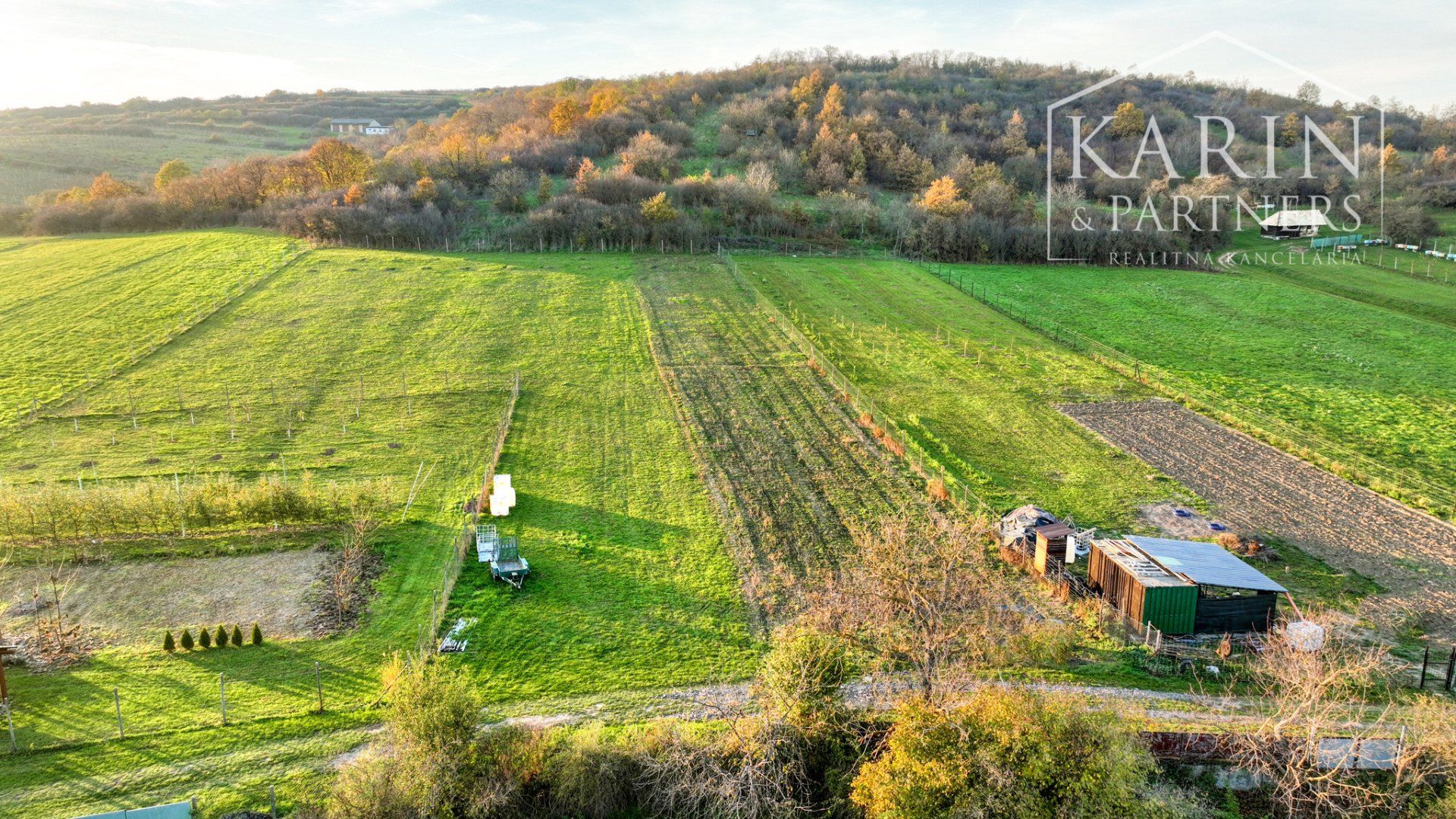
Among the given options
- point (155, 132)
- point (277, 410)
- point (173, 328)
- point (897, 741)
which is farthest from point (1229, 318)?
point (155, 132)

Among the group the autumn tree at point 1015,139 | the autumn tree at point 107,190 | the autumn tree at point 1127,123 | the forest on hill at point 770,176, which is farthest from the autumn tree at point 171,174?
the autumn tree at point 1127,123

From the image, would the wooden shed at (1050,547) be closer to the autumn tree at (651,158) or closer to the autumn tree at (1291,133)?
the autumn tree at (651,158)

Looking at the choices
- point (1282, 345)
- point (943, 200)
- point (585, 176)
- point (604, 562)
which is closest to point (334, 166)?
point (585, 176)

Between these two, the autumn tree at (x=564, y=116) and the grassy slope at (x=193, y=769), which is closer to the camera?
the grassy slope at (x=193, y=769)

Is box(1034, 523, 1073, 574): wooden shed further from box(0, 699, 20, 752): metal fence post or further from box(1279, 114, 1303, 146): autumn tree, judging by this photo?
box(1279, 114, 1303, 146): autumn tree

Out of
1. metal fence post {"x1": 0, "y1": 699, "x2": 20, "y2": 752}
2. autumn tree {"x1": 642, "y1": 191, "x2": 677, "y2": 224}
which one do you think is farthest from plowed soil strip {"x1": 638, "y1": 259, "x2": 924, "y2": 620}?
autumn tree {"x1": 642, "y1": 191, "x2": 677, "y2": 224}

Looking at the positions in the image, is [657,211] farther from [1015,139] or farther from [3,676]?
[3,676]
